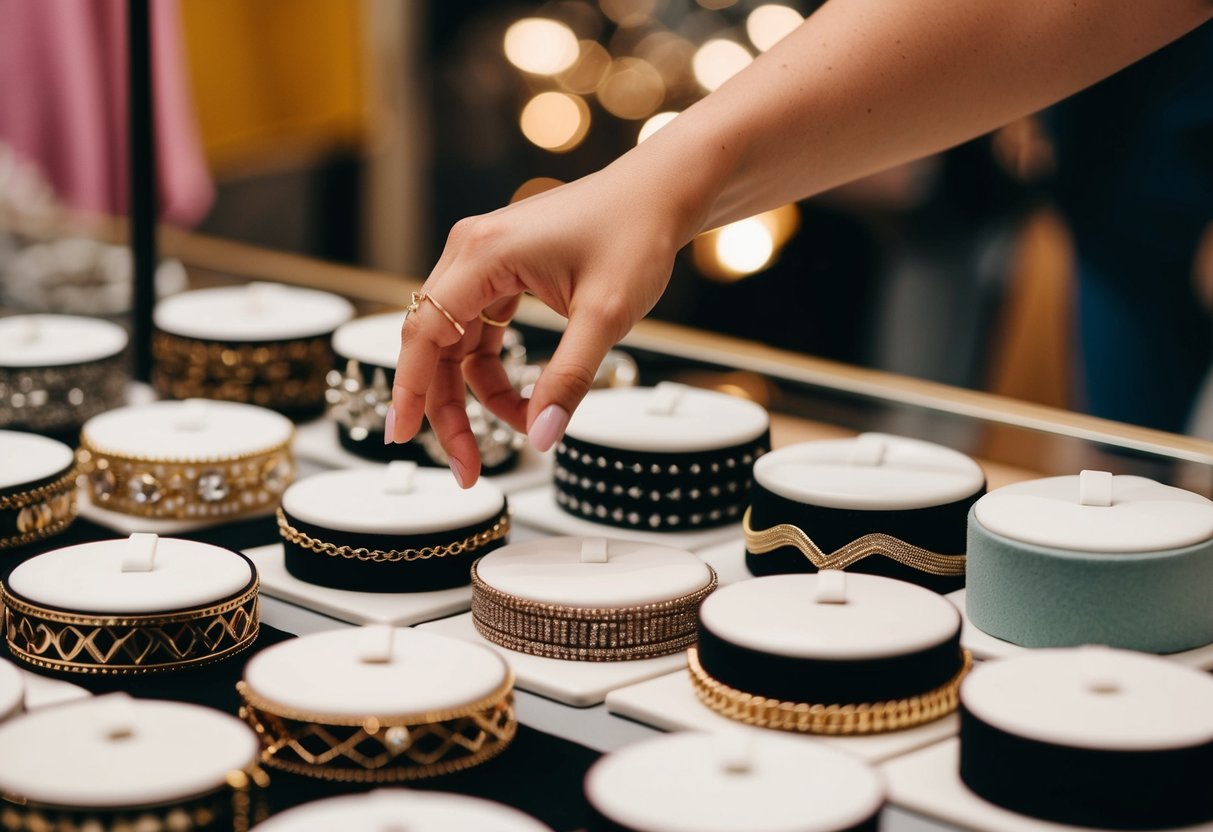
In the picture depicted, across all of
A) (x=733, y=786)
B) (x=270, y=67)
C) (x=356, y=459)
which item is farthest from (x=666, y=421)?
(x=270, y=67)

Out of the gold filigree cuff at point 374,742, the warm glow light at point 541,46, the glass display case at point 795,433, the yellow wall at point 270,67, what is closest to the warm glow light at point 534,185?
the warm glow light at point 541,46

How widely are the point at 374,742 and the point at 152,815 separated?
0.37 ft

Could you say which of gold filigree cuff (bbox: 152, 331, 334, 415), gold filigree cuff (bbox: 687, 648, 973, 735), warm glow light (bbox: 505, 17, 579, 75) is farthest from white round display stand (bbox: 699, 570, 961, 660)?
warm glow light (bbox: 505, 17, 579, 75)

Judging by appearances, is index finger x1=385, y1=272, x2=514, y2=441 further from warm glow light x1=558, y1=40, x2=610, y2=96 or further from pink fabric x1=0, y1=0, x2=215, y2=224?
warm glow light x1=558, y1=40, x2=610, y2=96

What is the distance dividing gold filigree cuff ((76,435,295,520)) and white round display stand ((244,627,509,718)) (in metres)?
0.34

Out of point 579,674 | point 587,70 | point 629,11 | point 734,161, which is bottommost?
point 579,674

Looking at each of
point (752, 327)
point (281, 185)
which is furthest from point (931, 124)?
point (281, 185)

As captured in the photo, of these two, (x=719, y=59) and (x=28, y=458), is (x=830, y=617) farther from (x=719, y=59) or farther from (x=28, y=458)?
(x=719, y=59)

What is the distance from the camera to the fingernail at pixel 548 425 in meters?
0.88

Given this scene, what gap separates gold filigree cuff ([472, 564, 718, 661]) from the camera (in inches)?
32.8

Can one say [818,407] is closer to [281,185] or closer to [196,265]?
[196,265]

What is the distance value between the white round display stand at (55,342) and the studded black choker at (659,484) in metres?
0.42

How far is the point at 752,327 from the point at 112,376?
186 cm

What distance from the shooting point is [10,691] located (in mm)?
708
